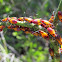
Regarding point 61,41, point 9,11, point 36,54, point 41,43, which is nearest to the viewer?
point 61,41

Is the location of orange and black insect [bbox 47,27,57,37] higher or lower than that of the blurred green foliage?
lower

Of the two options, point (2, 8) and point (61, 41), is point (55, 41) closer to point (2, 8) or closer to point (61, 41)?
point (61, 41)

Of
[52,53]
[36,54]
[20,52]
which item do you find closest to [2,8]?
[20,52]

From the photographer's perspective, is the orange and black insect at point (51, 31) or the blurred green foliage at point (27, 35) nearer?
the orange and black insect at point (51, 31)

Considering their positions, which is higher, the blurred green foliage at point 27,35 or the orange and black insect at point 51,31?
the blurred green foliage at point 27,35

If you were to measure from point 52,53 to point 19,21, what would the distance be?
0.24 meters

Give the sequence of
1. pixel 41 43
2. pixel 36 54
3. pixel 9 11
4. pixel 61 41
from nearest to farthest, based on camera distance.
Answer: pixel 61 41
pixel 36 54
pixel 9 11
pixel 41 43

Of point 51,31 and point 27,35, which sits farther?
point 27,35

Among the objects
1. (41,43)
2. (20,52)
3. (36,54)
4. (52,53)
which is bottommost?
(52,53)

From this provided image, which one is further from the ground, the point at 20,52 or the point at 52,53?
the point at 20,52

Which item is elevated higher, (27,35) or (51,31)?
(27,35)

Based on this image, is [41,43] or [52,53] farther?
[41,43]

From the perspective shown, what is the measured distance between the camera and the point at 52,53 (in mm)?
536

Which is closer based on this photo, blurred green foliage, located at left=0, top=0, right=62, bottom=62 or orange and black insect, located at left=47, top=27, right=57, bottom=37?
orange and black insect, located at left=47, top=27, right=57, bottom=37
